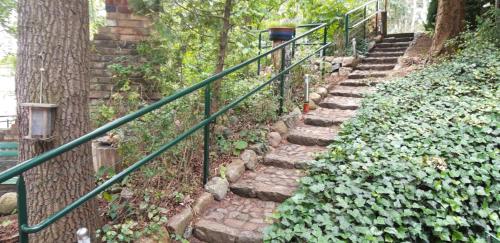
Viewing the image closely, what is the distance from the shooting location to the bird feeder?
222 cm

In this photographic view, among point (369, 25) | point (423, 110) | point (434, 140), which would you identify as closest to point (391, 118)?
point (423, 110)

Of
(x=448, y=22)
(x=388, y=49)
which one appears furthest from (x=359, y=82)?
(x=388, y=49)

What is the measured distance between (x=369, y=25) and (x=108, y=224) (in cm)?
876

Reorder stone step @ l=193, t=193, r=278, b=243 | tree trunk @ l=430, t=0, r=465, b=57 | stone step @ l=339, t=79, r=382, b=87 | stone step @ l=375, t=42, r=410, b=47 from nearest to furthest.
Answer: stone step @ l=193, t=193, r=278, b=243 → stone step @ l=339, t=79, r=382, b=87 → tree trunk @ l=430, t=0, r=465, b=57 → stone step @ l=375, t=42, r=410, b=47

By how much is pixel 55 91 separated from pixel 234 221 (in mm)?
1607

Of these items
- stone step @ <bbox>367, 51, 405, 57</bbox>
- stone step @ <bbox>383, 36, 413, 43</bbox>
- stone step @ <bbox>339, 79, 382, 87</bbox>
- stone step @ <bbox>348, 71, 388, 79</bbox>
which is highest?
stone step @ <bbox>383, 36, 413, 43</bbox>

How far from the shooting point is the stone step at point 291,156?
3654 millimetres

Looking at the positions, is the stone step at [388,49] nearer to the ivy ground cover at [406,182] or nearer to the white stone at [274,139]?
the ivy ground cover at [406,182]

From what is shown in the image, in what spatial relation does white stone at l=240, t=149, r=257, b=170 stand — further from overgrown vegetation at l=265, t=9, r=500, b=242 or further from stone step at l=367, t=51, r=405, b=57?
stone step at l=367, t=51, r=405, b=57

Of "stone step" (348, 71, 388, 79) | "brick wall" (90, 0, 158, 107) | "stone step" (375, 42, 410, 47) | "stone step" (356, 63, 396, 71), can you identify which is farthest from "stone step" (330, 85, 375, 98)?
"stone step" (375, 42, 410, 47)

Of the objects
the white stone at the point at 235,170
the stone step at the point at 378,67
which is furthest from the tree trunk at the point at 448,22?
the white stone at the point at 235,170

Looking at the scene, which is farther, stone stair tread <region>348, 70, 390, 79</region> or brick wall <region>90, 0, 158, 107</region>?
stone stair tread <region>348, 70, 390, 79</region>

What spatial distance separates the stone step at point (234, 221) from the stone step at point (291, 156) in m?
0.64

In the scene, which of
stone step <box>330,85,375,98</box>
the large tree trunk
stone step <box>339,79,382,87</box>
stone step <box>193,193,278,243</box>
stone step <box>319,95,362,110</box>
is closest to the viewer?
the large tree trunk
